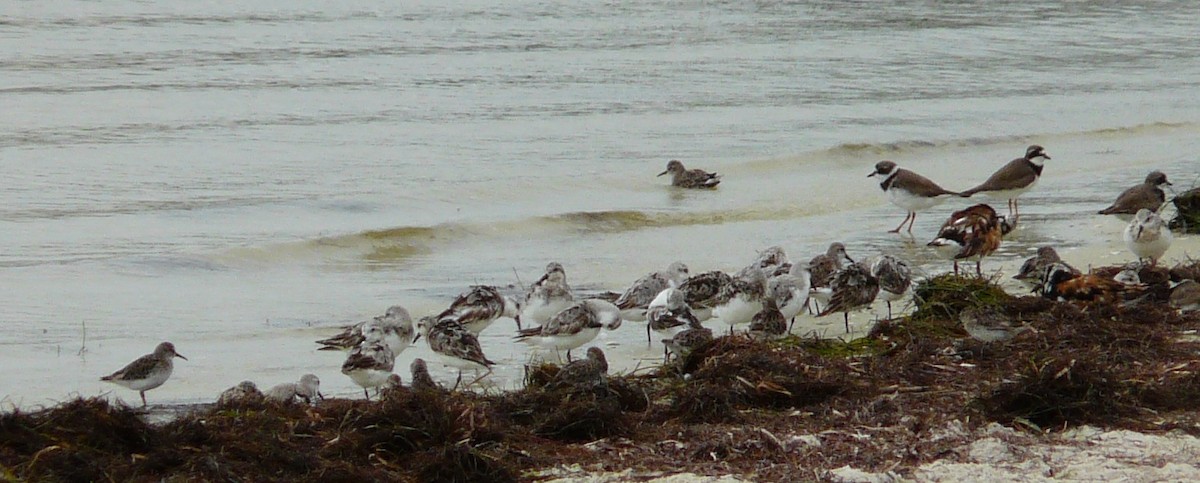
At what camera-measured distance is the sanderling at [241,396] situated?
298 inches

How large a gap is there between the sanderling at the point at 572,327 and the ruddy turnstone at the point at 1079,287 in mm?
2866

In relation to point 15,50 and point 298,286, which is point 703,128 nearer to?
point 298,286

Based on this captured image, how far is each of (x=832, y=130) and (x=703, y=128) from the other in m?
1.90

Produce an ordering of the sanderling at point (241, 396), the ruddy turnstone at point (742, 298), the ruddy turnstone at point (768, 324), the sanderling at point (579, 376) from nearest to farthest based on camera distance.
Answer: the sanderling at point (579, 376), the sanderling at point (241, 396), the ruddy turnstone at point (768, 324), the ruddy turnstone at point (742, 298)

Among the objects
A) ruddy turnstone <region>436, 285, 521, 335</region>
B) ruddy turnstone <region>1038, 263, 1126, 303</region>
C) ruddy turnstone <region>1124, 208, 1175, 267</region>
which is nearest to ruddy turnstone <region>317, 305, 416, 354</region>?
ruddy turnstone <region>436, 285, 521, 335</region>

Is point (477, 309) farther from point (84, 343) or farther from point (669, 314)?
point (84, 343)

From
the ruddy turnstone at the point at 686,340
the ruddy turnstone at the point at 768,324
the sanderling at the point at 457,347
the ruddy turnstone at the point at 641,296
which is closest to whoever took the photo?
the ruddy turnstone at the point at 686,340

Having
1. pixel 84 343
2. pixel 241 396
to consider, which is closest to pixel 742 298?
pixel 241 396

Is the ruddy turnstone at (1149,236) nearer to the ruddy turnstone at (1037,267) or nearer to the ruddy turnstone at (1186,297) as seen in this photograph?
the ruddy turnstone at (1037,267)

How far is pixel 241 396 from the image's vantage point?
25.2 ft

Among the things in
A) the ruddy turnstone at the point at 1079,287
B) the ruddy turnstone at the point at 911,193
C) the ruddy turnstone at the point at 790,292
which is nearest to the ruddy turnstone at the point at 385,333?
the ruddy turnstone at the point at 790,292

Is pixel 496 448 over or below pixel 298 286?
over

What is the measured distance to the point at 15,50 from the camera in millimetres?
27297

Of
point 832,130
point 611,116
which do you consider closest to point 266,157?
point 611,116
